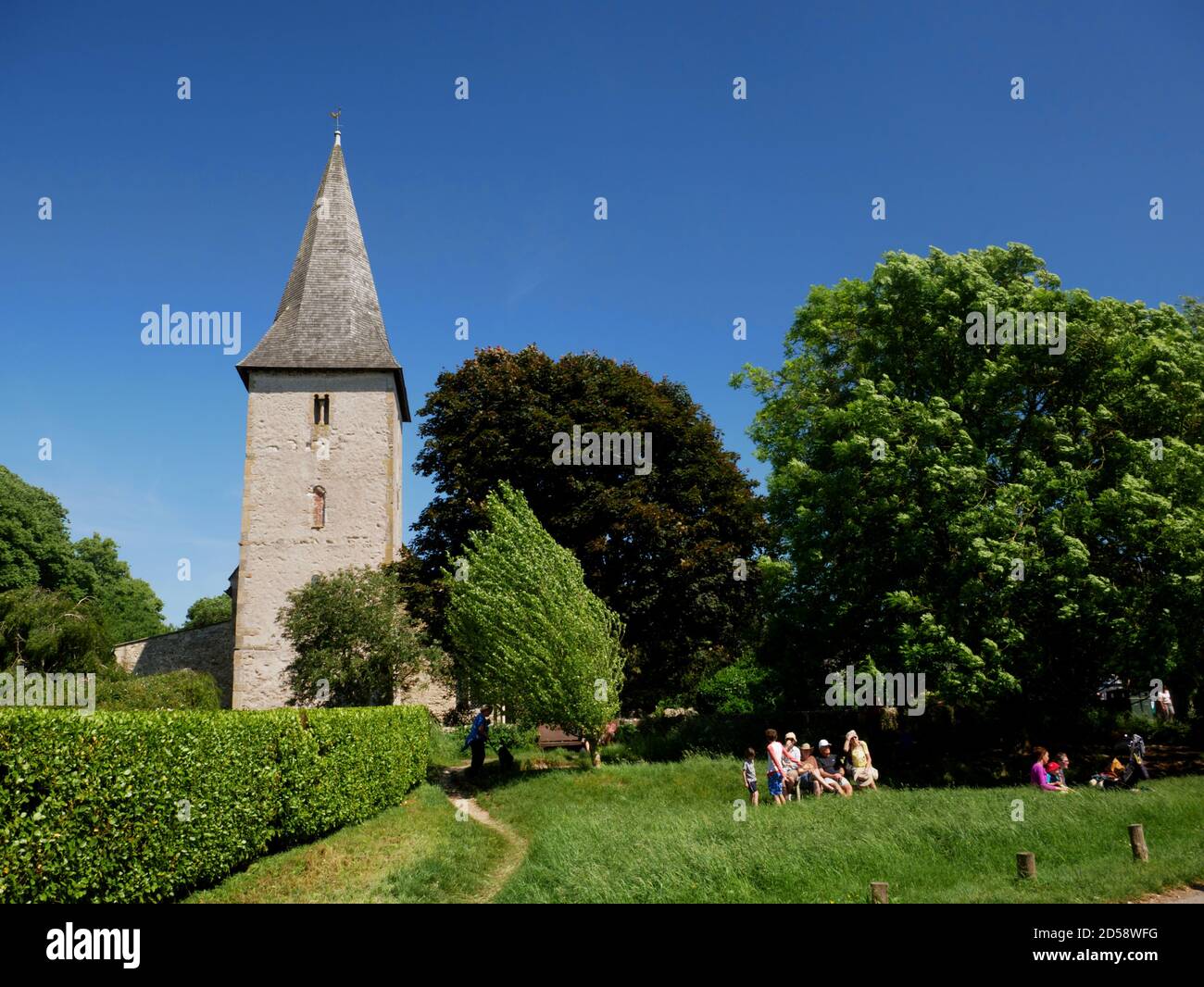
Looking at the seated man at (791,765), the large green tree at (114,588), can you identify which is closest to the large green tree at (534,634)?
the seated man at (791,765)

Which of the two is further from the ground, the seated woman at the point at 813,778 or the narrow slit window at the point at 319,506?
the narrow slit window at the point at 319,506

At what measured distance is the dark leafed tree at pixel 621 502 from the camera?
28.4 metres

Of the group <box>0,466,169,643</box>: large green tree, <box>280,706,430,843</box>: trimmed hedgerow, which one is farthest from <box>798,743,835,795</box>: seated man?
<box>0,466,169,643</box>: large green tree

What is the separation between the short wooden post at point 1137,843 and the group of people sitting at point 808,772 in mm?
5579

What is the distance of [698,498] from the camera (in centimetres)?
2925

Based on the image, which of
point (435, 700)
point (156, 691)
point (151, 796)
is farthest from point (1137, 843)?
point (435, 700)

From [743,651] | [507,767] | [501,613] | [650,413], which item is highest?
[650,413]

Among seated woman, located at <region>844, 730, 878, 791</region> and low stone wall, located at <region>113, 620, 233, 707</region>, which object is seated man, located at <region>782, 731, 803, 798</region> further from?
low stone wall, located at <region>113, 620, 233, 707</region>

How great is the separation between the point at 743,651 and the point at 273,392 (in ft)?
78.1

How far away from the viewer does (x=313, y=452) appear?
35.9 m

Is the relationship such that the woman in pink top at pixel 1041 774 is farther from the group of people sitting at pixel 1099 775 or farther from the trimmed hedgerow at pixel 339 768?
the trimmed hedgerow at pixel 339 768

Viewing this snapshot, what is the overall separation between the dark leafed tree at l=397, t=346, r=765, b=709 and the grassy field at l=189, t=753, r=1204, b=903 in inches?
486
